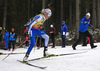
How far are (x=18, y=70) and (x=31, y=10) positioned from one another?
27566 mm

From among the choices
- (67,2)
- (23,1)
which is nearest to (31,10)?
(23,1)

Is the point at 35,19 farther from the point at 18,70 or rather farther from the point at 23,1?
the point at 23,1

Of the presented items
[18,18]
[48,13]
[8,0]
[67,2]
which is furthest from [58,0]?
[48,13]

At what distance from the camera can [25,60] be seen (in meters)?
4.36

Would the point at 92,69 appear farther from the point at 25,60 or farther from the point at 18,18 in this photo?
the point at 18,18

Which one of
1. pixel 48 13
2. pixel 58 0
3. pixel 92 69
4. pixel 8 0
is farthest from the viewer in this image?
pixel 58 0

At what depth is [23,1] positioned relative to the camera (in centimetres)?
2911

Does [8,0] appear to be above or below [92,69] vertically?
above

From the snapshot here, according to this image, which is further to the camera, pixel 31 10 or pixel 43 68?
pixel 31 10

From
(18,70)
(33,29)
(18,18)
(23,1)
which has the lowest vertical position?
(18,70)

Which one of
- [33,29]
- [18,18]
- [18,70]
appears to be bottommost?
[18,70]

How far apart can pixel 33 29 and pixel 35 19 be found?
0.40 meters

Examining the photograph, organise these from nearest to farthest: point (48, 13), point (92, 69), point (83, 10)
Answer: point (92, 69)
point (48, 13)
point (83, 10)

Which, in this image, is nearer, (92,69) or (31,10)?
(92,69)
